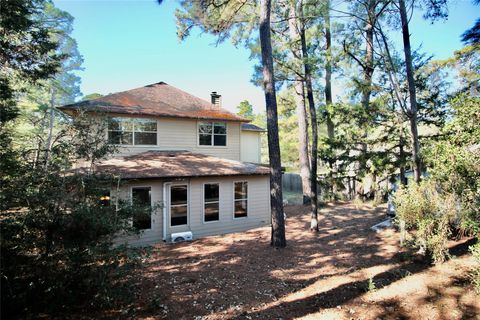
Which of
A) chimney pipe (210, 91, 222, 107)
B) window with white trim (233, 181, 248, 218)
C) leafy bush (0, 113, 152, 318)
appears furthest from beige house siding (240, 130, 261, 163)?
leafy bush (0, 113, 152, 318)

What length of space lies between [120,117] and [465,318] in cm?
1252

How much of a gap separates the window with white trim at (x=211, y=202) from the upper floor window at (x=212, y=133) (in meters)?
3.43

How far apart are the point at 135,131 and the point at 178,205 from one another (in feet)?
14.1

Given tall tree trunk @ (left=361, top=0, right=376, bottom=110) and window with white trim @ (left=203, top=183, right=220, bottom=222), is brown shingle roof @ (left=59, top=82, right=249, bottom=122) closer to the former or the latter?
window with white trim @ (left=203, top=183, right=220, bottom=222)

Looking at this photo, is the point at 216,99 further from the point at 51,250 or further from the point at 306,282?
the point at 51,250

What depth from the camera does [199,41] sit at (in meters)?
12.7

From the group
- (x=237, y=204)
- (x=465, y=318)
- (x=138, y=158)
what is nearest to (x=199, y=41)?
(x=138, y=158)

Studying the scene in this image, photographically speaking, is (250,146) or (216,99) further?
(250,146)

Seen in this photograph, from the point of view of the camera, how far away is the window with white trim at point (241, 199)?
1158cm

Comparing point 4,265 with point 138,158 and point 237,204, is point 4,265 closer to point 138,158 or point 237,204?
point 138,158

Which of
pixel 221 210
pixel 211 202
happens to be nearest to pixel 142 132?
pixel 211 202

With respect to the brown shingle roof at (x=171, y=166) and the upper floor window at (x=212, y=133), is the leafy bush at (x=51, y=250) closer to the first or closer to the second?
the brown shingle roof at (x=171, y=166)

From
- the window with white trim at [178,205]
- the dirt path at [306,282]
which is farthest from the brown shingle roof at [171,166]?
the dirt path at [306,282]

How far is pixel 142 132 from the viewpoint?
12.2 meters
